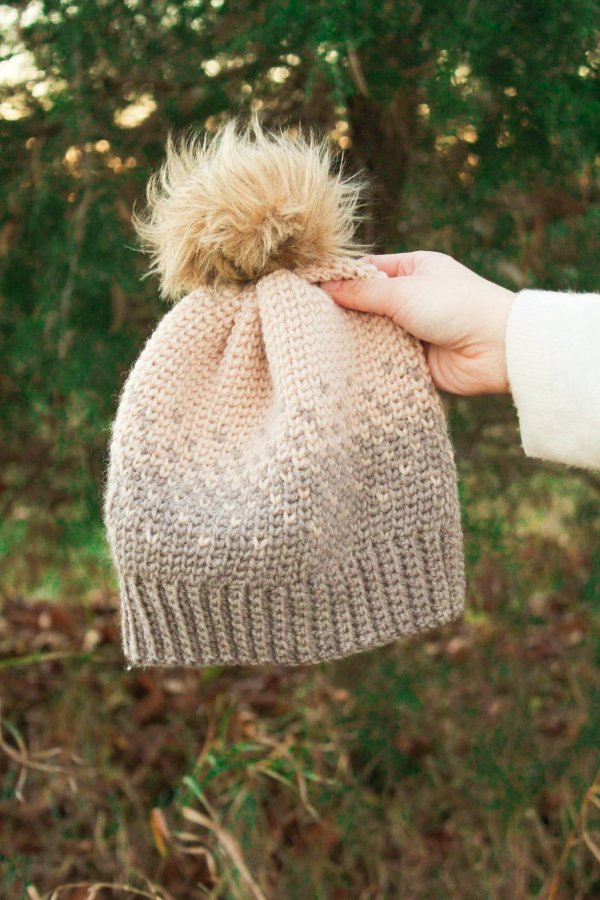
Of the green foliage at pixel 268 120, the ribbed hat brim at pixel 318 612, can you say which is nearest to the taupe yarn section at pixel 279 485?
the ribbed hat brim at pixel 318 612

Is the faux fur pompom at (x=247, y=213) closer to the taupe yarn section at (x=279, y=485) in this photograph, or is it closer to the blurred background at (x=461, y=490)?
the taupe yarn section at (x=279, y=485)

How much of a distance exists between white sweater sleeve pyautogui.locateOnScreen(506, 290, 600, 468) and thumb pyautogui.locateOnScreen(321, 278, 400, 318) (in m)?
0.14

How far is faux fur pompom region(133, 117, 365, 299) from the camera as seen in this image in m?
0.94

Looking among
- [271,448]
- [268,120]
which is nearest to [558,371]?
[271,448]

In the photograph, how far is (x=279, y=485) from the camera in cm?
90

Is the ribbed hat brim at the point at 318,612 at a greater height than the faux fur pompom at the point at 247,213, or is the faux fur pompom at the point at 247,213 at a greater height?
the faux fur pompom at the point at 247,213

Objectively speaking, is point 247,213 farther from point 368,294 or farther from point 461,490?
point 461,490

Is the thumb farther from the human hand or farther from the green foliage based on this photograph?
the green foliage

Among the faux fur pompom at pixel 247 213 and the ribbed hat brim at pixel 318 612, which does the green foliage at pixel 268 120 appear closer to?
the faux fur pompom at pixel 247 213

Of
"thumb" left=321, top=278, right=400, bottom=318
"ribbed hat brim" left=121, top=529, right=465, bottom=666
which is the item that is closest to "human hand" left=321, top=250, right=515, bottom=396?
"thumb" left=321, top=278, right=400, bottom=318

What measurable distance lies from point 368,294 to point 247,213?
17 cm

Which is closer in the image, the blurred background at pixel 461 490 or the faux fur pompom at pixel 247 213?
the faux fur pompom at pixel 247 213

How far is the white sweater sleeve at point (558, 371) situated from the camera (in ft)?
3.10

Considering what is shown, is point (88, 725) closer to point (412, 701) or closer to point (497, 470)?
point (412, 701)
